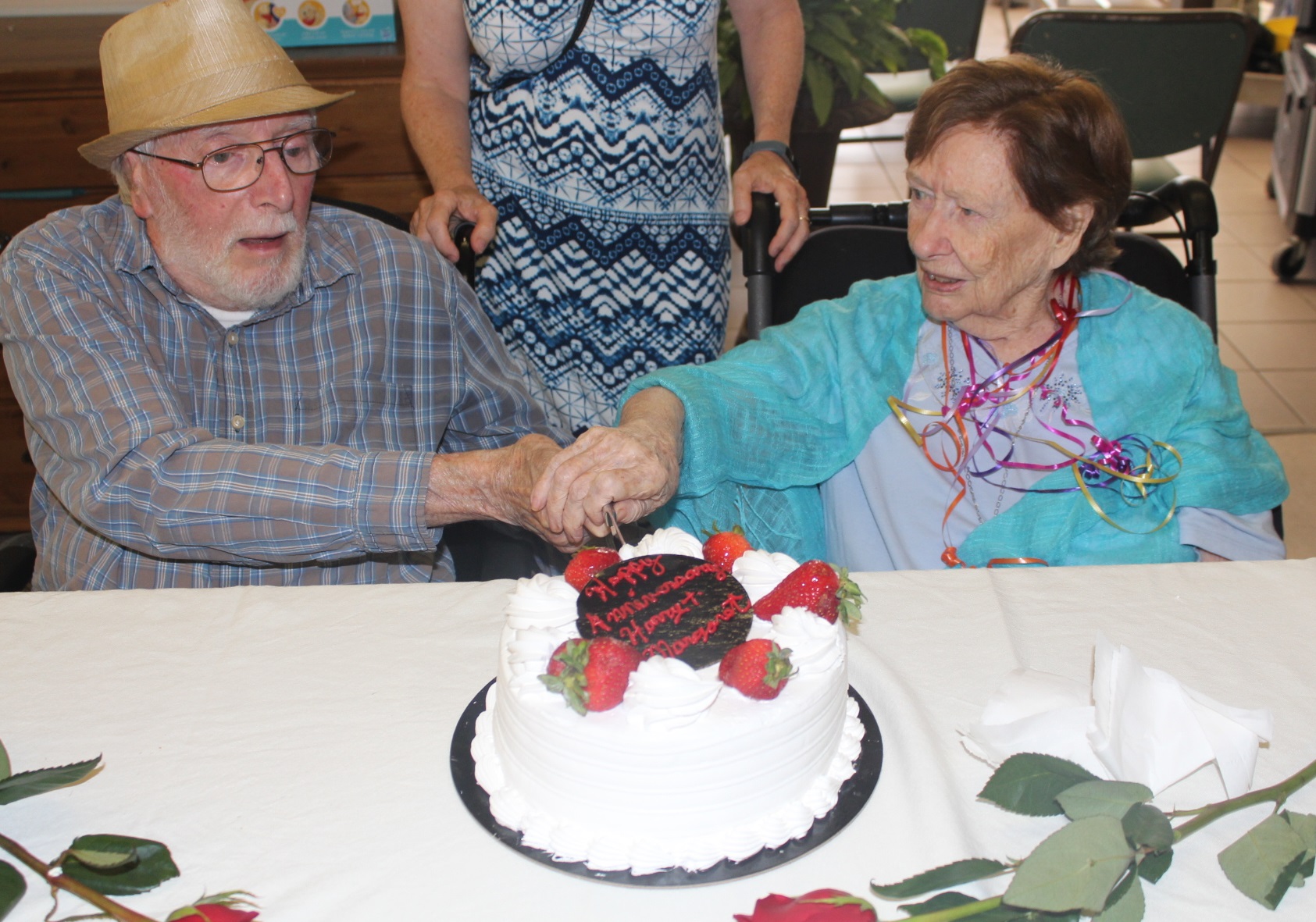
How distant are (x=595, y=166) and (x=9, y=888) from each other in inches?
56.0

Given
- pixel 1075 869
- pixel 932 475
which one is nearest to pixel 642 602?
pixel 1075 869

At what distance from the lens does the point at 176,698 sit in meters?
1.27

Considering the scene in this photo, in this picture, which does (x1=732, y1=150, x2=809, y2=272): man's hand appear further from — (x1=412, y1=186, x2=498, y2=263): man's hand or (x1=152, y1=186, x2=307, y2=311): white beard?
(x1=152, y1=186, x2=307, y2=311): white beard

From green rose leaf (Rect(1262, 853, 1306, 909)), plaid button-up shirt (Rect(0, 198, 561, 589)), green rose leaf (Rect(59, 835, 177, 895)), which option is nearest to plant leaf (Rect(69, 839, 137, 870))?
green rose leaf (Rect(59, 835, 177, 895))

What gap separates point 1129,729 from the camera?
1084 millimetres

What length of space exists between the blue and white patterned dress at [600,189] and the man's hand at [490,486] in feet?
2.12

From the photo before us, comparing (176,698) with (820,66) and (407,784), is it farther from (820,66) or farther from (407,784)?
(820,66)

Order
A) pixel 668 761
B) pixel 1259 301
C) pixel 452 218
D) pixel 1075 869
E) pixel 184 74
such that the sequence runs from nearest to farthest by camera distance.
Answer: pixel 1075 869, pixel 668 761, pixel 184 74, pixel 452 218, pixel 1259 301

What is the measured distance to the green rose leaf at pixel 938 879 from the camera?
36.9 inches

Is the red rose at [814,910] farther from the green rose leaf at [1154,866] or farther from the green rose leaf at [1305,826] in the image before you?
the green rose leaf at [1305,826]

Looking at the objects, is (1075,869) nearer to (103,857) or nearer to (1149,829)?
(1149,829)

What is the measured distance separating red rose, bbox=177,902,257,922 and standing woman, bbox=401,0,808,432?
1.22 m

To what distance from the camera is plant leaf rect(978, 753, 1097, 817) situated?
3.40 feet

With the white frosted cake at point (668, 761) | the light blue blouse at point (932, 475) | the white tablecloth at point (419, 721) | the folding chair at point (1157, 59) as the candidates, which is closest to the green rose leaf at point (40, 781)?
the white tablecloth at point (419, 721)
